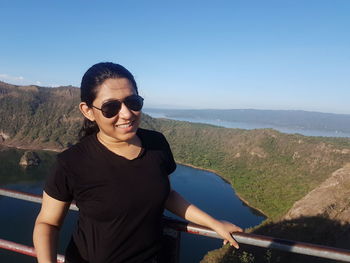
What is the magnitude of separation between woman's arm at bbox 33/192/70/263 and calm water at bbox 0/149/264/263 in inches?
1288

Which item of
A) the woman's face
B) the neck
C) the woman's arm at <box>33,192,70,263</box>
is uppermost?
→ the woman's face

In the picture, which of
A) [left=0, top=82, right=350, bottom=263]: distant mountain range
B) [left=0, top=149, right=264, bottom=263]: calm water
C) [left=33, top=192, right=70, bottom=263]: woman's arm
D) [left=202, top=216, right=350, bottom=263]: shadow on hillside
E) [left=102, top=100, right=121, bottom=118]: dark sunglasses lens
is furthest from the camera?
[left=0, top=149, right=264, bottom=263]: calm water

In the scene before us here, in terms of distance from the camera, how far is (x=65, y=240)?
33.4 m

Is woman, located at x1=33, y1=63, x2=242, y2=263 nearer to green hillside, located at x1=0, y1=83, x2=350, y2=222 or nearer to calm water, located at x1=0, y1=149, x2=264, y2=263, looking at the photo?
calm water, located at x1=0, y1=149, x2=264, y2=263

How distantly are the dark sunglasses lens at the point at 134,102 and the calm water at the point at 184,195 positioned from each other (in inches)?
1299

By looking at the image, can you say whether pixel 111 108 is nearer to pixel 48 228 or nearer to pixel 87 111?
pixel 87 111

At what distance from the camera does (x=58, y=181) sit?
197cm

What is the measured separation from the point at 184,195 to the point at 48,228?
56693 millimetres

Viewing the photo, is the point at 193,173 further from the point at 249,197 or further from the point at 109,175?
the point at 109,175

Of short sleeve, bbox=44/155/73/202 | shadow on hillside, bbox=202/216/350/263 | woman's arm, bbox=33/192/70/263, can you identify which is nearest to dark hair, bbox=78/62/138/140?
short sleeve, bbox=44/155/73/202

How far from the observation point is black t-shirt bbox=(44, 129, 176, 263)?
201cm

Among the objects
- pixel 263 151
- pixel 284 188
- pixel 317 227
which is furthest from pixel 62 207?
pixel 263 151

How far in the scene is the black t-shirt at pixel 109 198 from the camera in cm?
201

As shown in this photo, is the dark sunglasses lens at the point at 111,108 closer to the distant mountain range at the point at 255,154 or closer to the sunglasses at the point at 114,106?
the sunglasses at the point at 114,106
